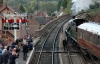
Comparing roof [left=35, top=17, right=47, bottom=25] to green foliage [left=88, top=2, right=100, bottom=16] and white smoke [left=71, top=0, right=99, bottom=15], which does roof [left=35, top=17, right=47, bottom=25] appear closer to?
green foliage [left=88, top=2, right=100, bottom=16]

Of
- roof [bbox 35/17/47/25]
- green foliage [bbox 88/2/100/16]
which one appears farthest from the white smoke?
roof [bbox 35/17/47/25]

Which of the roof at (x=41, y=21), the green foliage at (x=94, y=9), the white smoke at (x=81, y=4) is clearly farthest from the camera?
the roof at (x=41, y=21)

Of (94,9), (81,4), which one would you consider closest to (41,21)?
(94,9)

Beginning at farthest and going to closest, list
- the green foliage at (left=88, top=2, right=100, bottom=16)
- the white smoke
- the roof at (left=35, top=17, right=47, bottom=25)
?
the roof at (left=35, top=17, right=47, bottom=25), the green foliage at (left=88, top=2, right=100, bottom=16), the white smoke

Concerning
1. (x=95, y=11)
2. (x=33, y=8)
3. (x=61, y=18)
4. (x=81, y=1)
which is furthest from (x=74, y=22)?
(x=33, y=8)

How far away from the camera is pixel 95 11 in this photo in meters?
36.0

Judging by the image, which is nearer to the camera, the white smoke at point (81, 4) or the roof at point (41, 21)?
the white smoke at point (81, 4)

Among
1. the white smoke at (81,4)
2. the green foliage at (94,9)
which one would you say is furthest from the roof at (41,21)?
the white smoke at (81,4)

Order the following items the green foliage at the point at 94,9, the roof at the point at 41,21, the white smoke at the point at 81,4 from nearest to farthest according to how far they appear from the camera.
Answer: the white smoke at the point at 81,4, the green foliage at the point at 94,9, the roof at the point at 41,21

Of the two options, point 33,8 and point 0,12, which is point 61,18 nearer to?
point 0,12

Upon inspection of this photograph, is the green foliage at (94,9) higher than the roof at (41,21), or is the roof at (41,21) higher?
the green foliage at (94,9)

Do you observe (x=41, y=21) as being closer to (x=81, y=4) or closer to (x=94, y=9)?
(x=94, y=9)

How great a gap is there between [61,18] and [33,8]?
12176 centimetres

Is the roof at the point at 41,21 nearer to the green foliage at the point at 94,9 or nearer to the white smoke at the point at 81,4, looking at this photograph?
the green foliage at the point at 94,9
